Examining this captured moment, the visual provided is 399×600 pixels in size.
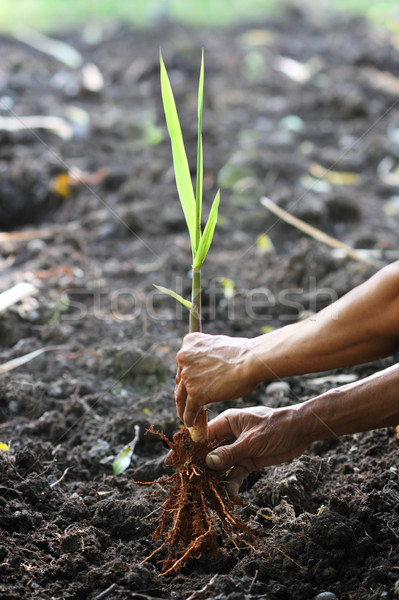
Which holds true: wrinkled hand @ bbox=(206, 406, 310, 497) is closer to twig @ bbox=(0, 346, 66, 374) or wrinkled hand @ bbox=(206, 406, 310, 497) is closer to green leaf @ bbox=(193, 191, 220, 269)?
green leaf @ bbox=(193, 191, 220, 269)

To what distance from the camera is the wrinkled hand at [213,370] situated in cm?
137

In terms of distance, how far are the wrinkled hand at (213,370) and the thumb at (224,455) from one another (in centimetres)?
15

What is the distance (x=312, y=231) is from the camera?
2855 millimetres

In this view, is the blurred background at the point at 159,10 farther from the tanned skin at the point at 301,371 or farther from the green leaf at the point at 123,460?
the tanned skin at the point at 301,371

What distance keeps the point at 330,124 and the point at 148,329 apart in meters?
2.35

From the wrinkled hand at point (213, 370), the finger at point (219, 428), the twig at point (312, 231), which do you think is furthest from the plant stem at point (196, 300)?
the twig at point (312, 231)

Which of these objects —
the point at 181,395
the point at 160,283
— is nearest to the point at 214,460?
the point at 181,395

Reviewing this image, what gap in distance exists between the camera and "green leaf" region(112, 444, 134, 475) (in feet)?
5.69

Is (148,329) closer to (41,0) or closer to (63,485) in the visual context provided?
(63,485)

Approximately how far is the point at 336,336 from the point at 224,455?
0.40 meters

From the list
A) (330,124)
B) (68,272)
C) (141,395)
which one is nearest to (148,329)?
(141,395)

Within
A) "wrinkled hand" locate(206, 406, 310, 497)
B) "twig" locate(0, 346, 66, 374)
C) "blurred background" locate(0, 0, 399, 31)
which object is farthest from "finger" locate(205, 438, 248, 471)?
"blurred background" locate(0, 0, 399, 31)

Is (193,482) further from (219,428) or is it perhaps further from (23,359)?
(23,359)

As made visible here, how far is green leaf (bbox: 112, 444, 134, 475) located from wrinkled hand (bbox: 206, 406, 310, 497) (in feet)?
1.01
